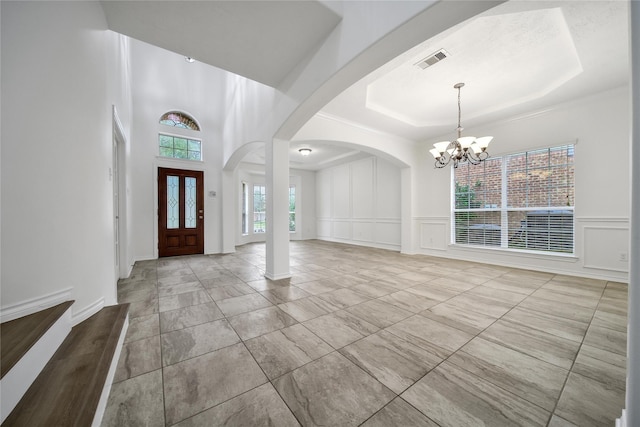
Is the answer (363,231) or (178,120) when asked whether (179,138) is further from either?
(363,231)

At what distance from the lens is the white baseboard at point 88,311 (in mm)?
1599

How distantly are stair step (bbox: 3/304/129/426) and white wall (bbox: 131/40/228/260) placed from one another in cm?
415

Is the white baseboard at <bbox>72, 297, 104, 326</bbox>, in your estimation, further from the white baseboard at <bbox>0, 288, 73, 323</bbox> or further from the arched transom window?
the arched transom window

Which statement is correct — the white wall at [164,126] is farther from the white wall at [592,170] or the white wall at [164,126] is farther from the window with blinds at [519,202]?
the white wall at [592,170]

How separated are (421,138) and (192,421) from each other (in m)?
6.01

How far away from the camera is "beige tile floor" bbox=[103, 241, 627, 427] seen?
114 cm

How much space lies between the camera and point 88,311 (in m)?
1.72

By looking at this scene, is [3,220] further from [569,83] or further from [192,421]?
[569,83]

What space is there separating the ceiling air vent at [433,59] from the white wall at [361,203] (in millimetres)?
3538

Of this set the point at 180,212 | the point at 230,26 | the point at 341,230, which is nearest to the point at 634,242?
the point at 230,26

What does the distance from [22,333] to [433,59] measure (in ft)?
13.5

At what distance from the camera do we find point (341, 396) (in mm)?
1223

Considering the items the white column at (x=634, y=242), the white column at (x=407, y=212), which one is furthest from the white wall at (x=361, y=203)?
the white column at (x=634, y=242)

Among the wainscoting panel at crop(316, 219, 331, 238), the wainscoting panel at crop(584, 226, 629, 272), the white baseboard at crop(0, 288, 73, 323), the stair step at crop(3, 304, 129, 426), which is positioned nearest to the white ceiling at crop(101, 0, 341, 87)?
the white baseboard at crop(0, 288, 73, 323)
